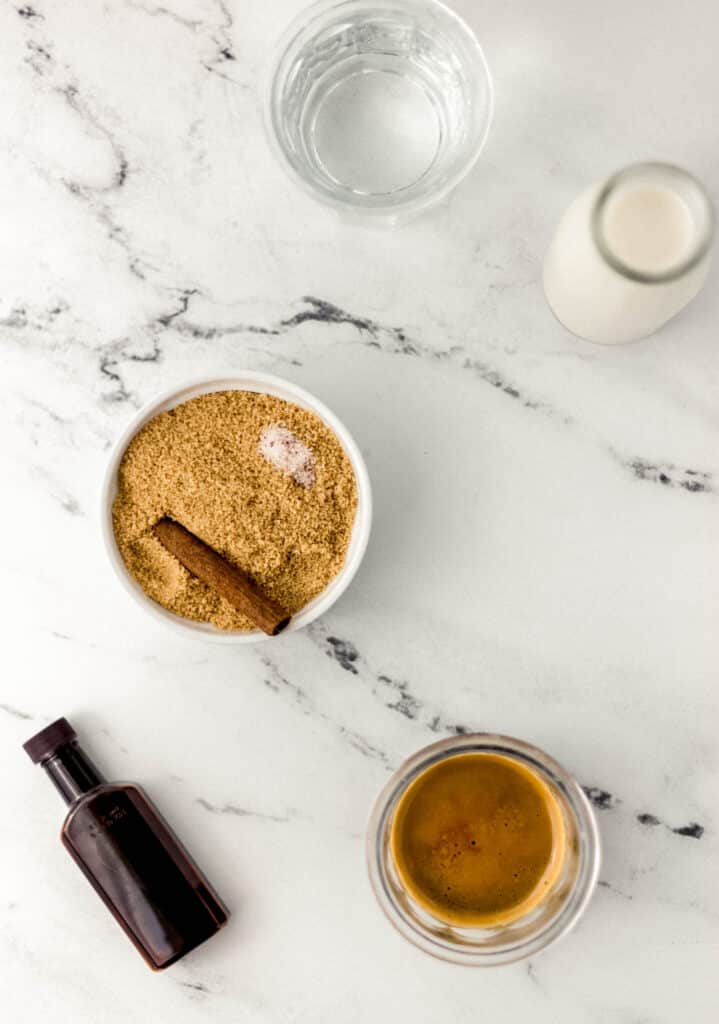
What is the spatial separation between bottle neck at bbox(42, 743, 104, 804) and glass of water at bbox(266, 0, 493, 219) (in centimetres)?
58

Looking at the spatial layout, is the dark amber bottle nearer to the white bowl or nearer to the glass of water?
the white bowl

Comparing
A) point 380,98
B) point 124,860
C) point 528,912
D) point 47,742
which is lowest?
point 528,912

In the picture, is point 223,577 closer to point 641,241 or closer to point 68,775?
point 68,775

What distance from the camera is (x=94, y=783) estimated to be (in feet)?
3.15

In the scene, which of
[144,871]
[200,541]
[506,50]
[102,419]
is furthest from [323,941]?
[506,50]

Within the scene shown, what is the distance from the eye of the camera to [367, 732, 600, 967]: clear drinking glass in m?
0.91

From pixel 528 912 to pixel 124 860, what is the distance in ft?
1.23

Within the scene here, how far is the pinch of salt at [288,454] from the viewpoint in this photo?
0.92 metres

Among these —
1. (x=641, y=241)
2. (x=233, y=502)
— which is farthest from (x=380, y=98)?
(x=233, y=502)

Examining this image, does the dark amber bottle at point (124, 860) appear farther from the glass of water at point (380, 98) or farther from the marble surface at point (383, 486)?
the glass of water at point (380, 98)

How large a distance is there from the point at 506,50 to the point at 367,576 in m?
0.52

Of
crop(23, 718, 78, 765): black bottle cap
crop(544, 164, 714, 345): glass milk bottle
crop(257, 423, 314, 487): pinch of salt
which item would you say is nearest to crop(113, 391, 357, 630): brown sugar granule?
crop(257, 423, 314, 487): pinch of salt

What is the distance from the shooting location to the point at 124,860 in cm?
94

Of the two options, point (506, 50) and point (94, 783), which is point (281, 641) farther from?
point (506, 50)
